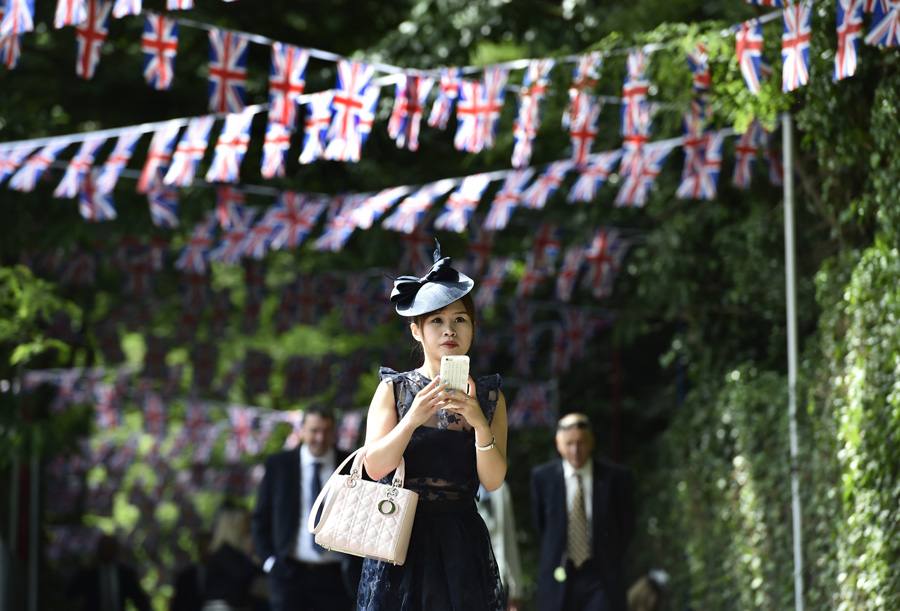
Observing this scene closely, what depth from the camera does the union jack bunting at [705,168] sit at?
42.9 ft

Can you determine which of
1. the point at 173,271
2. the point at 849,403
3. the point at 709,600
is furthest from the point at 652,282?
the point at 173,271

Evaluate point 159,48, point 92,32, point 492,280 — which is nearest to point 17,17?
point 92,32

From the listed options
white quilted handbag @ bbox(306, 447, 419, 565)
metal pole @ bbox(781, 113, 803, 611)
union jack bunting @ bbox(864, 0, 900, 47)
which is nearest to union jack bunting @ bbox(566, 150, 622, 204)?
metal pole @ bbox(781, 113, 803, 611)

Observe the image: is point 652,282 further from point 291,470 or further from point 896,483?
point 896,483

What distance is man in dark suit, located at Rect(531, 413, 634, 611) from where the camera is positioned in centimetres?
1109

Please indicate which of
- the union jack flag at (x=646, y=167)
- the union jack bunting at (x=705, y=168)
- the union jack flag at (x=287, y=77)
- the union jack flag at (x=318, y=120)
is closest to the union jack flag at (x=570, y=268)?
the union jack flag at (x=646, y=167)

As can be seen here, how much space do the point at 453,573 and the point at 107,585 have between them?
1280cm

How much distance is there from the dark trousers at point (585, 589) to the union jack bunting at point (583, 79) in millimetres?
3017

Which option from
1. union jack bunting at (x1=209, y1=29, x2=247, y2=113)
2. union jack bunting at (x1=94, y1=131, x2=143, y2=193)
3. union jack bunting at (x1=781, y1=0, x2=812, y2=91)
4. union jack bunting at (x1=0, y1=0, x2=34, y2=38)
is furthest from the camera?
union jack bunting at (x1=94, y1=131, x2=143, y2=193)

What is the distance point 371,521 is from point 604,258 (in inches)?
429

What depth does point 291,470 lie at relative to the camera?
35.4 ft

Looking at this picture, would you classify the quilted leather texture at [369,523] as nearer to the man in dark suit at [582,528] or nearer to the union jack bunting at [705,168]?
the man in dark suit at [582,528]

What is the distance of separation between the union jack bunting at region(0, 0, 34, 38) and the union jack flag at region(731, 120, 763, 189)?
5.31 metres

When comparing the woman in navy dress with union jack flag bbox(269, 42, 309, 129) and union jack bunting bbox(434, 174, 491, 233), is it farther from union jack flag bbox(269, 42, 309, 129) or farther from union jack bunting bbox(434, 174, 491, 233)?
union jack bunting bbox(434, 174, 491, 233)
